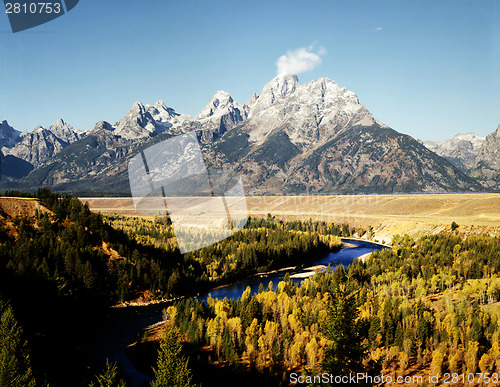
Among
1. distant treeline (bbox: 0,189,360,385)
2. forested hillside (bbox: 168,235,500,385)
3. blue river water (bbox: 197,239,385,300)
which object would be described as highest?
distant treeline (bbox: 0,189,360,385)

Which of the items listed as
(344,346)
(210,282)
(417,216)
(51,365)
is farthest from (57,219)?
(417,216)

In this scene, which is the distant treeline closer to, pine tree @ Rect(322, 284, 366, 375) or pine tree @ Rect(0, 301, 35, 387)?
pine tree @ Rect(0, 301, 35, 387)

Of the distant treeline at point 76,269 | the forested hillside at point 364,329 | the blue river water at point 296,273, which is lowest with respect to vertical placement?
the blue river water at point 296,273

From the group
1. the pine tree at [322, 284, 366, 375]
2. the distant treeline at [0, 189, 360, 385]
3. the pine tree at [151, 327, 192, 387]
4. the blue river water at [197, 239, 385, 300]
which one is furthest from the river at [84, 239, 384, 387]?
the pine tree at [322, 284, 366, 375]

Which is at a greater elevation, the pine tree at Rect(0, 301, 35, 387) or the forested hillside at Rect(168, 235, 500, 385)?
the pine tree at Rect(0, 301, 35, 387)

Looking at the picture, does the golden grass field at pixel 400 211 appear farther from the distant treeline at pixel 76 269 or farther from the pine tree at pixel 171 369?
the pine tree at pixel 171 369

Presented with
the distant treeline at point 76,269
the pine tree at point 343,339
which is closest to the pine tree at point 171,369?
the pine tree at point 343,339

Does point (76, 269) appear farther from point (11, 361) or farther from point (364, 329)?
point (364, 329)

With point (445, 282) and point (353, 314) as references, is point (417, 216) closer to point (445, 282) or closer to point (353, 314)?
point (445, 282)

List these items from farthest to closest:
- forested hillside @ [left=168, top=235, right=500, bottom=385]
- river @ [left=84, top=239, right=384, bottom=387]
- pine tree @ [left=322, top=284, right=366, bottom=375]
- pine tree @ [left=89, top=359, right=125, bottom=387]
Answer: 1. river @ [left=84, top=239, right=384, bottom=387]
2. forested hillside @ [left=168, top=235, right=500, bottom=385]
3. pine tree @ [left=89, top=359, right=125, bottom=387]
4. pine tree @ [left=322, top=284, right=366, bottom=375]

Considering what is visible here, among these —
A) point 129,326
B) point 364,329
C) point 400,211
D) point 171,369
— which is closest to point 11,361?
point 171,369
